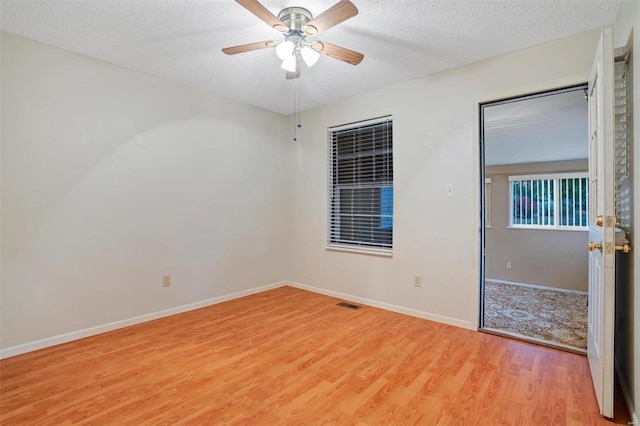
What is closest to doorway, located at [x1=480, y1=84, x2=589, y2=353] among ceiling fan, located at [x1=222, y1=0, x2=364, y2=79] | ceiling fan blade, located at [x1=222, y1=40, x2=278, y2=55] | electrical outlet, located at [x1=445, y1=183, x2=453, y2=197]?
electrical outlet, located at [x1=445, y1=183, x2=453, y2=197]

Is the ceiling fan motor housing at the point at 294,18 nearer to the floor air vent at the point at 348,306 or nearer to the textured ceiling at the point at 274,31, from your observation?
the textured ceiling at the point at 274,31

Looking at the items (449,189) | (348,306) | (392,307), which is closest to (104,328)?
(348,306)

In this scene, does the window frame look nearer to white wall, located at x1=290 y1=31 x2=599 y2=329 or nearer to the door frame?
white wall, located at x1=290 y1=31 x2=599 y2=329

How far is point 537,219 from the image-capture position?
5824 millimetres

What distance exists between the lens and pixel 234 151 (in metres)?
3.95

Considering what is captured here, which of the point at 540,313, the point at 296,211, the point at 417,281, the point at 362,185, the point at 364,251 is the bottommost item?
the point at 540,313

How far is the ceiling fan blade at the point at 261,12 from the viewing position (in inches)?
66.6

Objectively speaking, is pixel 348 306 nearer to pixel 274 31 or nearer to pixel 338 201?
pixel 338 201

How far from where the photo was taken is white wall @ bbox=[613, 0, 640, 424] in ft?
5.22

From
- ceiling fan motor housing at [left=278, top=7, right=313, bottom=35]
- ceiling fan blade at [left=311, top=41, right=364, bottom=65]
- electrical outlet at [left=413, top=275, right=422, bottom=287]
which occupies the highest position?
ceiling fan motor housing at [left=278, top=7, right=313, bottom=35]

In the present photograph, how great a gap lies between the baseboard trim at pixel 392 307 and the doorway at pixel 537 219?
0.22m

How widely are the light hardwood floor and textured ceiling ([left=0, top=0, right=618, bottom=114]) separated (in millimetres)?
2444

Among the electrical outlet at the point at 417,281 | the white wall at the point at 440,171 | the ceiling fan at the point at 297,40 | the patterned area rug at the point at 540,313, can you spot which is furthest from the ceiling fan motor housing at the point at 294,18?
the patterned area rug at the point at 540,313

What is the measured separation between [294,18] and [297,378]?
239 cm
